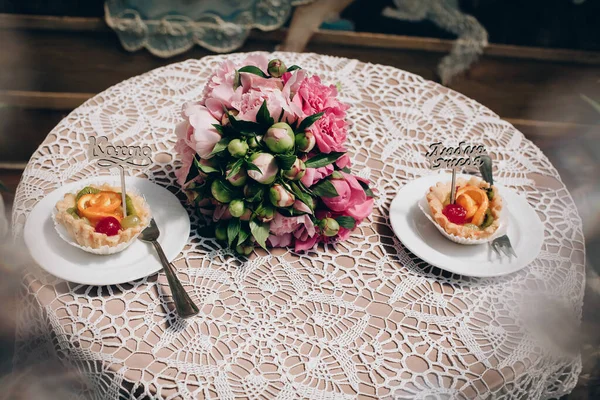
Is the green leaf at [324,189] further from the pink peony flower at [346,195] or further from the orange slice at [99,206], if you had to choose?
the orange slice at [99,206]

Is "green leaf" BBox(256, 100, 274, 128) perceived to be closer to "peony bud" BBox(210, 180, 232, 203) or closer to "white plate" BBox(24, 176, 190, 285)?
"peony bud" BBox(210, 180, 232, 203)

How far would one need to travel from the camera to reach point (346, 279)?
1.23m

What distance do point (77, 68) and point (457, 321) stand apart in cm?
244

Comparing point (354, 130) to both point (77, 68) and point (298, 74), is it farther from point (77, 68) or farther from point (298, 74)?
point (77, 68)

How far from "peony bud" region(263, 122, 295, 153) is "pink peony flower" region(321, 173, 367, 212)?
0.44 ft

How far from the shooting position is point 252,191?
46.2 inches

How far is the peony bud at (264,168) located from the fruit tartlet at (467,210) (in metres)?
0.37

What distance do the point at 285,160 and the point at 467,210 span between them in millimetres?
425

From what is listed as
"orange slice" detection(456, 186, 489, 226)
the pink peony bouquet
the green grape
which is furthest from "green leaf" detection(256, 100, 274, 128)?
"orange slice" detection(456, 186, 489, 226)

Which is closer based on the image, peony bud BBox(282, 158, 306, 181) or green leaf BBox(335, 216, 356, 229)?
peony bud BBox(282, 158, 306, 181)

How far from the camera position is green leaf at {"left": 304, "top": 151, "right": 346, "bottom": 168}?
1189 millimetres

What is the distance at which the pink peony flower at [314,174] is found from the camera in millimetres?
1177

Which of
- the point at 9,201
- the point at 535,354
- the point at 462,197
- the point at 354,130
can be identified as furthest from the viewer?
the point at 9,201

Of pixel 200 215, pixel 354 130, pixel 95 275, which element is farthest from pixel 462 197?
pixel 95 275
